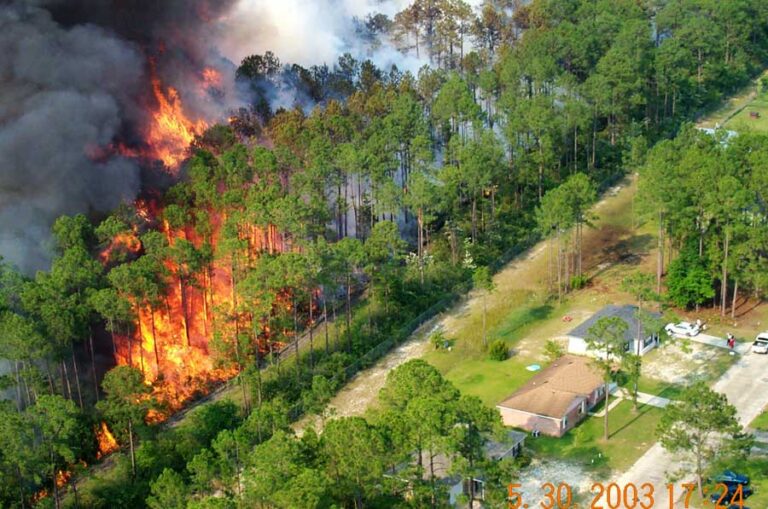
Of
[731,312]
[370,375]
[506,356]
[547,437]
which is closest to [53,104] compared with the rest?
[370,375]

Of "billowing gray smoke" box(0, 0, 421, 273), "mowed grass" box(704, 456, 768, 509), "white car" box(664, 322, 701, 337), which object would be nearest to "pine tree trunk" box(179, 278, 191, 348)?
"billowing gray smoke" box(0, 0, 421, 273)

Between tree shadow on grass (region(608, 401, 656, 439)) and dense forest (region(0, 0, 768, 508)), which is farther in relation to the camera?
tree shadow on grass (region(608, 401, 656, 439))

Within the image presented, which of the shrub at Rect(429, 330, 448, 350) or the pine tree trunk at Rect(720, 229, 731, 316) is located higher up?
the pine tree trunk at Rect(720, 229, 731, 316)

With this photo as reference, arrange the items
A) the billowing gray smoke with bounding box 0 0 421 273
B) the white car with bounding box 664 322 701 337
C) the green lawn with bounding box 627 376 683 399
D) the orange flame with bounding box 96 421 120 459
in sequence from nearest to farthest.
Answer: the orange flame with bounding box 96 421 120 459
the green lawn with bounding box 627 376 683 399
the white car with bounding box 664 322 701 337
the billowing gray smoke with bounding box 0 0 421 273

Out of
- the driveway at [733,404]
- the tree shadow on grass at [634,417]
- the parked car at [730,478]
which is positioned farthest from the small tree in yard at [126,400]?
the parked car at [730,478]

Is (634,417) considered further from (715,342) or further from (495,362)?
(715,342)

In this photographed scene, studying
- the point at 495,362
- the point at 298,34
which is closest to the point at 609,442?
the point at 495,362

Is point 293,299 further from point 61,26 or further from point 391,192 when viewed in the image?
point 61,26

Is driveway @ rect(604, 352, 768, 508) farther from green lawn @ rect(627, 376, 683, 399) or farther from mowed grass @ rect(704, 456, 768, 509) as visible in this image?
green lawn @ rect(627, 376, 683, 399)
